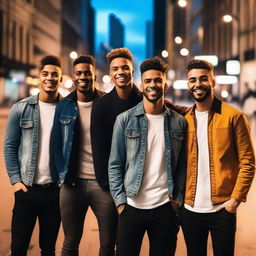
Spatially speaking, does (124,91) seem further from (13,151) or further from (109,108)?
(13,151)

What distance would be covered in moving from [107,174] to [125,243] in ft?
2.07

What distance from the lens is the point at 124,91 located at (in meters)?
4.29

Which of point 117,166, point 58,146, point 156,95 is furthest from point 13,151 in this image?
point 156,95

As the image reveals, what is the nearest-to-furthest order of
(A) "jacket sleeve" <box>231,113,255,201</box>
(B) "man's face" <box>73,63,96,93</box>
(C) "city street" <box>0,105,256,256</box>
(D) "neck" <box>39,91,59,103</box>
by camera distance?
(A) "jacket sleeve" <box>231,113,255,201</box>, (B) "man's face" <box>73,63,96,93</box>, (D) "neck" <box>39,91,59,103</box>, (C) "city street" <box>0,105,256,256</box>

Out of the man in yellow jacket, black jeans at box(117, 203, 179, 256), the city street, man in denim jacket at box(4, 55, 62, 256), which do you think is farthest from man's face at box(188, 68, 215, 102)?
the city street

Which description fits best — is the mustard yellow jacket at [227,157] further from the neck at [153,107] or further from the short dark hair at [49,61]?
the short dark hair at [49,61]

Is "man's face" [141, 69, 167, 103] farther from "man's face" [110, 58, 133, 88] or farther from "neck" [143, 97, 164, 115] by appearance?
"man's face" [110, 58, 133, 88]

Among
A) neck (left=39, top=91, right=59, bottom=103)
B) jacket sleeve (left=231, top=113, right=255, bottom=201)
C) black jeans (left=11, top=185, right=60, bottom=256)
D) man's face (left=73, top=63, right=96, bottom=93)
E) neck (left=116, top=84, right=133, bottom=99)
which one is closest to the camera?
jacket sleeve (left=231, top=113, right=255, bottom=201)

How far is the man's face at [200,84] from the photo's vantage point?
3.91m

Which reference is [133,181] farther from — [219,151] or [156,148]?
[219,151]

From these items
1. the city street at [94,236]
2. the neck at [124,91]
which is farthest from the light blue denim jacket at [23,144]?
the city street at [94,236]

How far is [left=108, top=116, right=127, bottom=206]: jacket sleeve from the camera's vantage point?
3928 millimetres

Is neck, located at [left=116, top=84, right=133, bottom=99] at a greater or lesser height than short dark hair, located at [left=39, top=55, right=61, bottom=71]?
lesser

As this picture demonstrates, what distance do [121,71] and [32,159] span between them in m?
1.17
